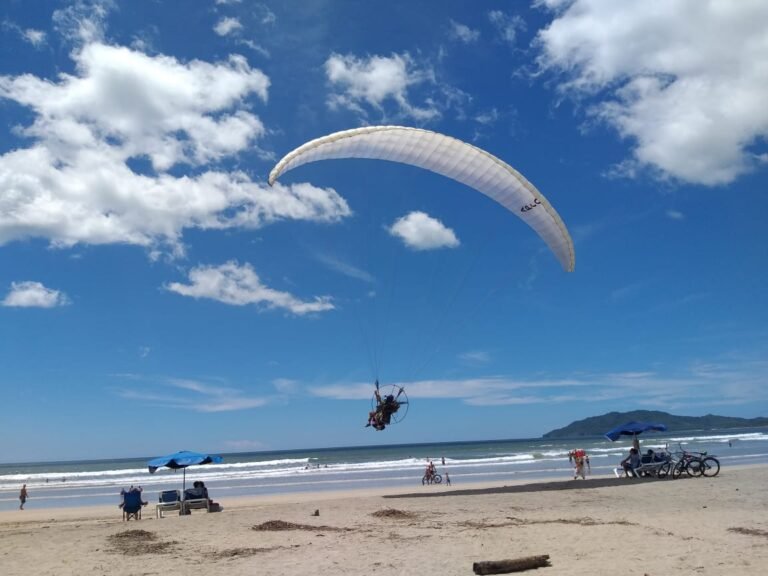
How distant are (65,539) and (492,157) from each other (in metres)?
11.1

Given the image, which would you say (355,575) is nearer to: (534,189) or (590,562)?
(590,562)

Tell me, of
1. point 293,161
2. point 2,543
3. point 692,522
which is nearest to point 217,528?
point 2,543

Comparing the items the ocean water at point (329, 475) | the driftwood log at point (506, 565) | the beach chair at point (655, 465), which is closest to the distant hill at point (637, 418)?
the ocean water at point (329, 475)

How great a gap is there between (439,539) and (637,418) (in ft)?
635

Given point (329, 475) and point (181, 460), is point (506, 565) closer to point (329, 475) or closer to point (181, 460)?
point (181, 460)

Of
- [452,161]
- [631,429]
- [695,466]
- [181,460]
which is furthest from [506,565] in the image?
[695,466]

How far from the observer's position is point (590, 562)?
734 centimetres

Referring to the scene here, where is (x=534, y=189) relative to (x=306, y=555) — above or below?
above

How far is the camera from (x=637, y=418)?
18488 cm

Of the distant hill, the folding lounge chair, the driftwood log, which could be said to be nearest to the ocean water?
the folding lounge chair

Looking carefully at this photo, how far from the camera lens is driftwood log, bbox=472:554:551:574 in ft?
22.6

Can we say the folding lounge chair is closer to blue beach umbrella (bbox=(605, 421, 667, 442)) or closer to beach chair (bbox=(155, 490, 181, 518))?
beach chair (bbox=(155, 490, 181, 518))

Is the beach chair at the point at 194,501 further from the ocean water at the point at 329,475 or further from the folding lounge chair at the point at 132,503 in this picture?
the ocean water at the point at 329,475

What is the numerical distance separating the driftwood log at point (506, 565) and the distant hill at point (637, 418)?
178 metres
